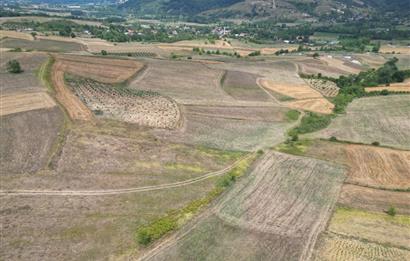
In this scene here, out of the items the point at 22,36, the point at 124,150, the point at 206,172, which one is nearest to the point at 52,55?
the point at 22,36

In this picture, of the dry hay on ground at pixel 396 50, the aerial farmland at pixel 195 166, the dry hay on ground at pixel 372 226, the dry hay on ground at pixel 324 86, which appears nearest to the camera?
the aerial farmland at pixel 195 166

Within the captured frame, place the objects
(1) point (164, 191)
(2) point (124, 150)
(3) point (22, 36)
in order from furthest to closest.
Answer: (3) point (22, 36)
(2) point (124, 150)
(1) point (164, 191)

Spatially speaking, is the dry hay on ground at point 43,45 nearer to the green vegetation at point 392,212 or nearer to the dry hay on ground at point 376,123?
the dry hay on ground at point 376,123

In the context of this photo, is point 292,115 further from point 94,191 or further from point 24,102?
point 24,102

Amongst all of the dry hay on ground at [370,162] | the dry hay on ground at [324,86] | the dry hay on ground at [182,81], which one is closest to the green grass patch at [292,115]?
the dry hay on ground at [182,81]

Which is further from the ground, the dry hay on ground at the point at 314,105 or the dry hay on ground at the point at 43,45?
the dry hay on ground at the point at 43,45

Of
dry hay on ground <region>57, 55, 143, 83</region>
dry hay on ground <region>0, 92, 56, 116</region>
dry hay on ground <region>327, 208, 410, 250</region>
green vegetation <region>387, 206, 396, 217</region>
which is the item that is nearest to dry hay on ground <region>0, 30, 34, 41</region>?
dry hay on ground <region>57, 55, 143, 83</region>

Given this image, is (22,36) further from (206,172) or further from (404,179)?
(404,179)
